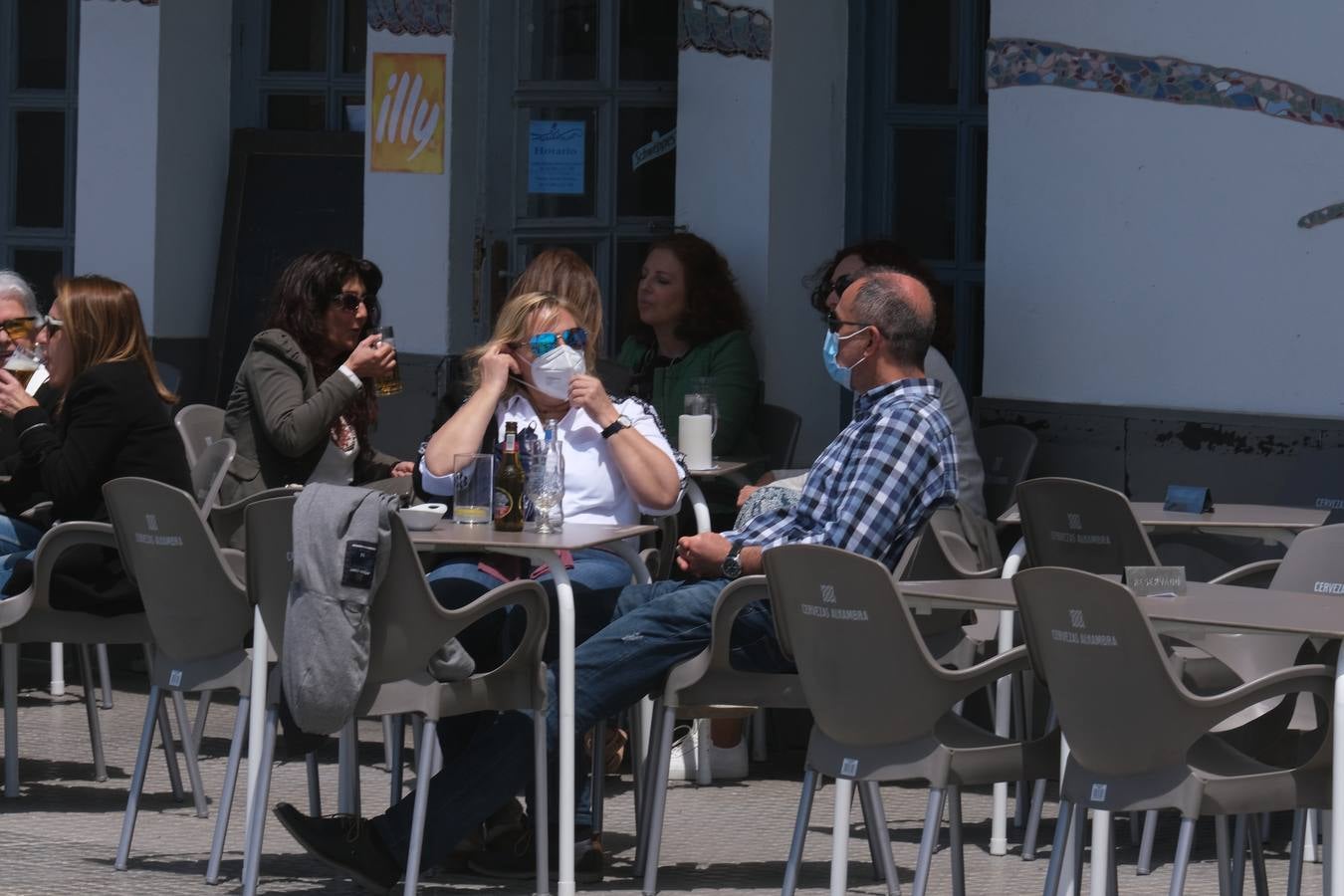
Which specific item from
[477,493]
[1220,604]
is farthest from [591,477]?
[1220,604]

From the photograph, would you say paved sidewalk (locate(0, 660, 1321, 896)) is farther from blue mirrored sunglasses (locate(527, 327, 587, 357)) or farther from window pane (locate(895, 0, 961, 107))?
window pane (locate(895, 0, 961, 107))

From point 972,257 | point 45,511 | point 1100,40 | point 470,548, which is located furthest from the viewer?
point 972,257

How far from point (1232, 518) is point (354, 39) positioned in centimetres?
Answer: 520

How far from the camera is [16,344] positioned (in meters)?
7.27

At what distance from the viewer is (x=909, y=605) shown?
4.55 m

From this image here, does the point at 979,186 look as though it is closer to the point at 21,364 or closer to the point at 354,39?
the point at 354,39

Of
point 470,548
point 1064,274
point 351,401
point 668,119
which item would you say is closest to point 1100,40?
point 1064,274

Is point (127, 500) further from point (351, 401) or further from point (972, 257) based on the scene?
point (972, 257)

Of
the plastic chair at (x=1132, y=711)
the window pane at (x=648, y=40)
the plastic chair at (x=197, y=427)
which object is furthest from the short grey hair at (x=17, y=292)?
the plastic chair at (x=1132, y=711)

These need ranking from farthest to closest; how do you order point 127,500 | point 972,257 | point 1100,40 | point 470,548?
point 972,257 < point 1100,40 < point 127,500 < point 470,548

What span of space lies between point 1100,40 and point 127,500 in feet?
12.1

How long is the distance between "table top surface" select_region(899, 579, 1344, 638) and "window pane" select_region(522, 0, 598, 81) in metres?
4.61

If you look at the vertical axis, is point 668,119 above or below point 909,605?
above

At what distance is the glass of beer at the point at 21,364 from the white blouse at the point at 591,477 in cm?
190
